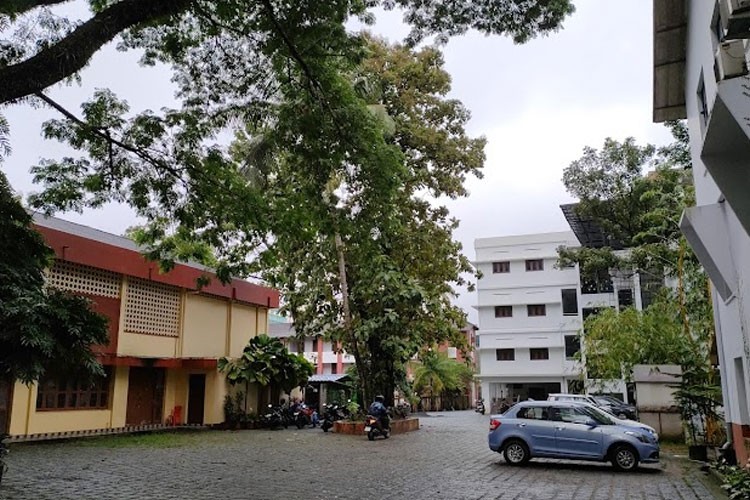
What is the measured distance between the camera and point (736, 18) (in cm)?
Answer: 458

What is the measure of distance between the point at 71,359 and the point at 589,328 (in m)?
23.5

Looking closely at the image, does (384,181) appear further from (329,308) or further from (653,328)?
(653,328)

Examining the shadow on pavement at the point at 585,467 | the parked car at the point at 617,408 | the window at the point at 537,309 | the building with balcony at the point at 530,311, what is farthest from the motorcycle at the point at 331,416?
the window at the point at 537,309

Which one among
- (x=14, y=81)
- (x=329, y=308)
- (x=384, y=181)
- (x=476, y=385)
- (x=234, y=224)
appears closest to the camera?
(x=14, y=81)

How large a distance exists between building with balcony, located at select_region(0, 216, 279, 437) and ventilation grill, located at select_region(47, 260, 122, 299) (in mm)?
29

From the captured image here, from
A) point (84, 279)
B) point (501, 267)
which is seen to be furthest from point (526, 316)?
point (84, 279)

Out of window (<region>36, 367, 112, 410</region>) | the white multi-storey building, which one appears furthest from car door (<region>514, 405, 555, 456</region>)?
the white multi-storey building

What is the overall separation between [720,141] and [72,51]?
6758 millimetres

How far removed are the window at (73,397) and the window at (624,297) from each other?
3430cm

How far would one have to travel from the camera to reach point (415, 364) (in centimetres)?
5766

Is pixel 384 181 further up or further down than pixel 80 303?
further up

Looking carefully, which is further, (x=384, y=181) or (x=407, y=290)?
(x=407, y=290)

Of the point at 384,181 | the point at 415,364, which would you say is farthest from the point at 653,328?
the point at 415,364

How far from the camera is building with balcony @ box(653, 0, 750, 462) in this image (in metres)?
5.43
